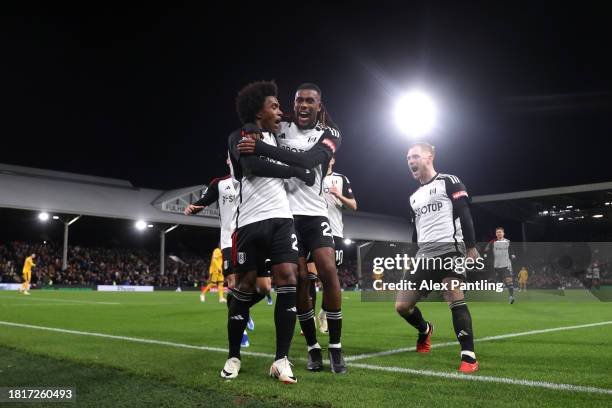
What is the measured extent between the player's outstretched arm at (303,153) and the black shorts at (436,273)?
156cm

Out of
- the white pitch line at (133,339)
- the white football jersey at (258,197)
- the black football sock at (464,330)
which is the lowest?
the white pitch line at (133,339)

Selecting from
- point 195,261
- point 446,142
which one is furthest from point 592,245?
point 195,261

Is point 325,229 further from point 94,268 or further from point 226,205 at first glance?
point 94,268

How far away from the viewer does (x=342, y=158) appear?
45.6 metres

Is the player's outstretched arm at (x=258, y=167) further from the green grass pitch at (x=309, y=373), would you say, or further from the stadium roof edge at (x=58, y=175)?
the stadium roof edge at (x=58, y=175)

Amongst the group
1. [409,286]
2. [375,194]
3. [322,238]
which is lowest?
[409,286]

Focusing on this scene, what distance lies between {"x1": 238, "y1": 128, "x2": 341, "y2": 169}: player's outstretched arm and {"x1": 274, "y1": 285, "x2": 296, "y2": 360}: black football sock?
928 millimetres

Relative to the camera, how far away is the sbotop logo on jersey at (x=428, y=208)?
16.8 feet

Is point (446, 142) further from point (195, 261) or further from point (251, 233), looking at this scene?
point (251, 233)

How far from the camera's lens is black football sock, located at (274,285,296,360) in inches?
149

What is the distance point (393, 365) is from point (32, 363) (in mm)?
3068

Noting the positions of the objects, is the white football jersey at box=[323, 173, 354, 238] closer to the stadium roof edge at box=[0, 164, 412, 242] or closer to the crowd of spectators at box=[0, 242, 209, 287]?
the crowd of spectators at box=[0, 242, 209, 287]

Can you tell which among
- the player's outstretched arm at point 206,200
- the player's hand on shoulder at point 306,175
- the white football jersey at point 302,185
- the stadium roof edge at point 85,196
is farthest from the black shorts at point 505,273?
Answer: the stadium roof edge at point 85,196

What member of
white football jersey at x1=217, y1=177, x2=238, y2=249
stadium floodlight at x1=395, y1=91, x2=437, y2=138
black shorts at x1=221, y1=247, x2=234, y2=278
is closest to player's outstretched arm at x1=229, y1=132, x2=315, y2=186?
black shorts at x1=221, y1=247, x2=234, y2=278
